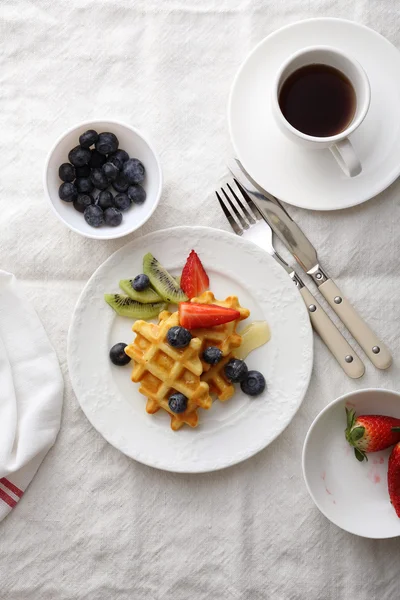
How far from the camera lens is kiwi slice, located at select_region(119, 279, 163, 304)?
5.54 ft

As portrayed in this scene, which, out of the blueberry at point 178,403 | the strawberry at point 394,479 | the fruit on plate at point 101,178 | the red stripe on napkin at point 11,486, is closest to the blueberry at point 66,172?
the fruit on plate at point 101,178

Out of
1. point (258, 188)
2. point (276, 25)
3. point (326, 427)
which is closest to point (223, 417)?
point (326, 427)

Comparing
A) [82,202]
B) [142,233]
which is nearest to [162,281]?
[142,233]

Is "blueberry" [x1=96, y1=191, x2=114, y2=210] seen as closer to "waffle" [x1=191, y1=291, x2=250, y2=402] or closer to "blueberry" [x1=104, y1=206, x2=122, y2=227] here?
"blueberry" [x1=104, y1=206, x2=122, y2=227]

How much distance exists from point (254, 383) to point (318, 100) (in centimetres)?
70

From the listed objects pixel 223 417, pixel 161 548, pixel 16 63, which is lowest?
pixel 161 548

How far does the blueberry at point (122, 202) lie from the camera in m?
1.69

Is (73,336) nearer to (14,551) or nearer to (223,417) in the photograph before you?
(223,417)

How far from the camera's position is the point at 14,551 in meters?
1.76

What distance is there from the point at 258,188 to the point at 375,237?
0.33m

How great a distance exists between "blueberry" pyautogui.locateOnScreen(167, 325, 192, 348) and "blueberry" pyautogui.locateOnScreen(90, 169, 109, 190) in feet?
1.34

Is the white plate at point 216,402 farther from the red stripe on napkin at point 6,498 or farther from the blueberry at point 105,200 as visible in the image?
the red stripe on napkin at point 6,498

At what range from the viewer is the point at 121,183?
66.6 inches

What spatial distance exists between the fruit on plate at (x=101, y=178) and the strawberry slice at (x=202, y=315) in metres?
0.29
